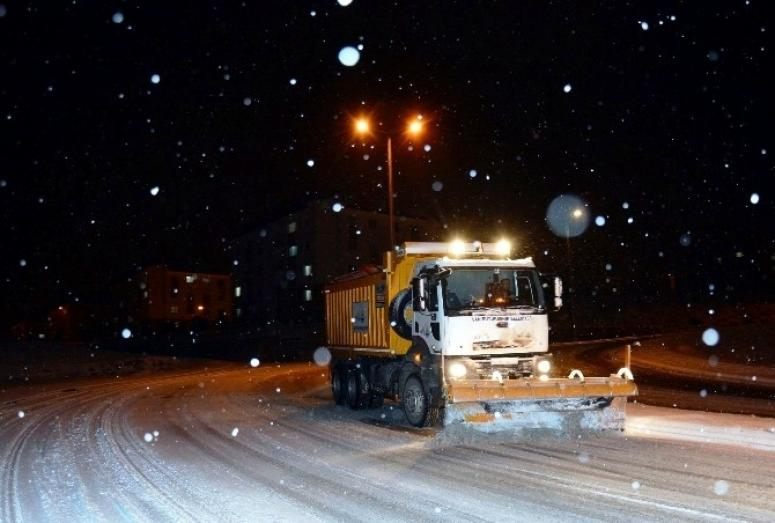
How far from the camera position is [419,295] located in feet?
43.5

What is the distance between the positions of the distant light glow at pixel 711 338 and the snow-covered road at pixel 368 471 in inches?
1075

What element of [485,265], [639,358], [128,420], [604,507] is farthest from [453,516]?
[639,358]

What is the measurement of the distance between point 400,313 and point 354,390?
3.03m

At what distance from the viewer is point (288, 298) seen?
76250 millimetres

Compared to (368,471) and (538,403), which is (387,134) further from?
(368,471)

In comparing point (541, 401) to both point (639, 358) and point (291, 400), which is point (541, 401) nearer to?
point (291, 400)

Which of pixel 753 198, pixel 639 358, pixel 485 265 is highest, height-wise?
pixel 753 198

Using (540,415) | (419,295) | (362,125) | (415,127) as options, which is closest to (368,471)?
(540,415)

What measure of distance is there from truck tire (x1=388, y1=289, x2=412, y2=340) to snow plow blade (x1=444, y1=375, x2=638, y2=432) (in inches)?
118

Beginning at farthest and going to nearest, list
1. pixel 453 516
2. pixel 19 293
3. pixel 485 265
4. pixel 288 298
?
pixel 288 298 < pixel 19 293 < pixel 485 265 < pixel 453 516

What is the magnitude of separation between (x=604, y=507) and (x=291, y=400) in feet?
44.6

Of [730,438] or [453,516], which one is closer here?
[453,516]

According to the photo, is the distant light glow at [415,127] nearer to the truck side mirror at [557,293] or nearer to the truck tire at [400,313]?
the truck tire at [400,313]

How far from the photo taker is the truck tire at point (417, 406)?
43.3 ft
